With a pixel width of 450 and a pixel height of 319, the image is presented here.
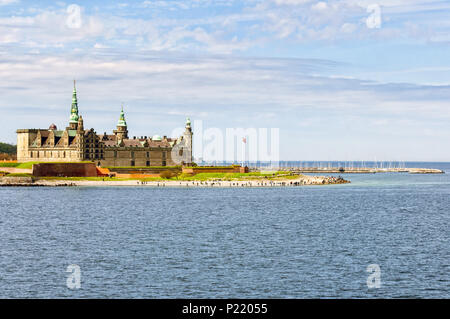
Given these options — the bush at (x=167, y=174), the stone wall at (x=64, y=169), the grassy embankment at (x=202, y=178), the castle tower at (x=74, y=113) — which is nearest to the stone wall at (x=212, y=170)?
the grassy embankment at (x=202, y=178)

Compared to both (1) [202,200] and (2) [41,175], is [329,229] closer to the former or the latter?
(1) [202,200]

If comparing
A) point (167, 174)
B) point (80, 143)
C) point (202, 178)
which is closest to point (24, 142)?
point (80, 143)

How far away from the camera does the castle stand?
556ft

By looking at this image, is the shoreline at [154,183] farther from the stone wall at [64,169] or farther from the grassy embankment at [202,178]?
the stone wall at [64,169]

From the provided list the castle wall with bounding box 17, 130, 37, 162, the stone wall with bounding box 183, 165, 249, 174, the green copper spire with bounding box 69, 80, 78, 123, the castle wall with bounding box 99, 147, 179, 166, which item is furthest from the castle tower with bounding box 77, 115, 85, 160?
the stone wall with bounding box 183, 165, 249, 174

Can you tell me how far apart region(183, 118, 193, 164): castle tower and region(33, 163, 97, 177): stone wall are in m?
33.3

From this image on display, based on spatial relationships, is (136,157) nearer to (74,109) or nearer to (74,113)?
(74,113)

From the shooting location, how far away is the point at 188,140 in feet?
614

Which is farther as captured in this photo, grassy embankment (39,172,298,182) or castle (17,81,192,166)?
castle (17,81,192,166)

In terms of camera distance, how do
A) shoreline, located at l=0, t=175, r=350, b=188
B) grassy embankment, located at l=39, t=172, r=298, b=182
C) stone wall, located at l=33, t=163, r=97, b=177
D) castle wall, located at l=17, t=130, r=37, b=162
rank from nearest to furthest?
shoreline, located at l=0, t=175, r=350, b=188
grassy embankment, located at l=39, t=172, r=298, b=182
stone wall, located at l=33, t=163, r=97, b=177
castle wall, located at l=17, t=130, r=37, b=162

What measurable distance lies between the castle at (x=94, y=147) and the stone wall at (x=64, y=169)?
8647mm

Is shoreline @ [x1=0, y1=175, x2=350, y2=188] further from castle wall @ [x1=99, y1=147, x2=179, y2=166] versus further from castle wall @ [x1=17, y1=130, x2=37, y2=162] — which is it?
castle wall @ [x1=17, y1=130, x2=37, y2=162]
